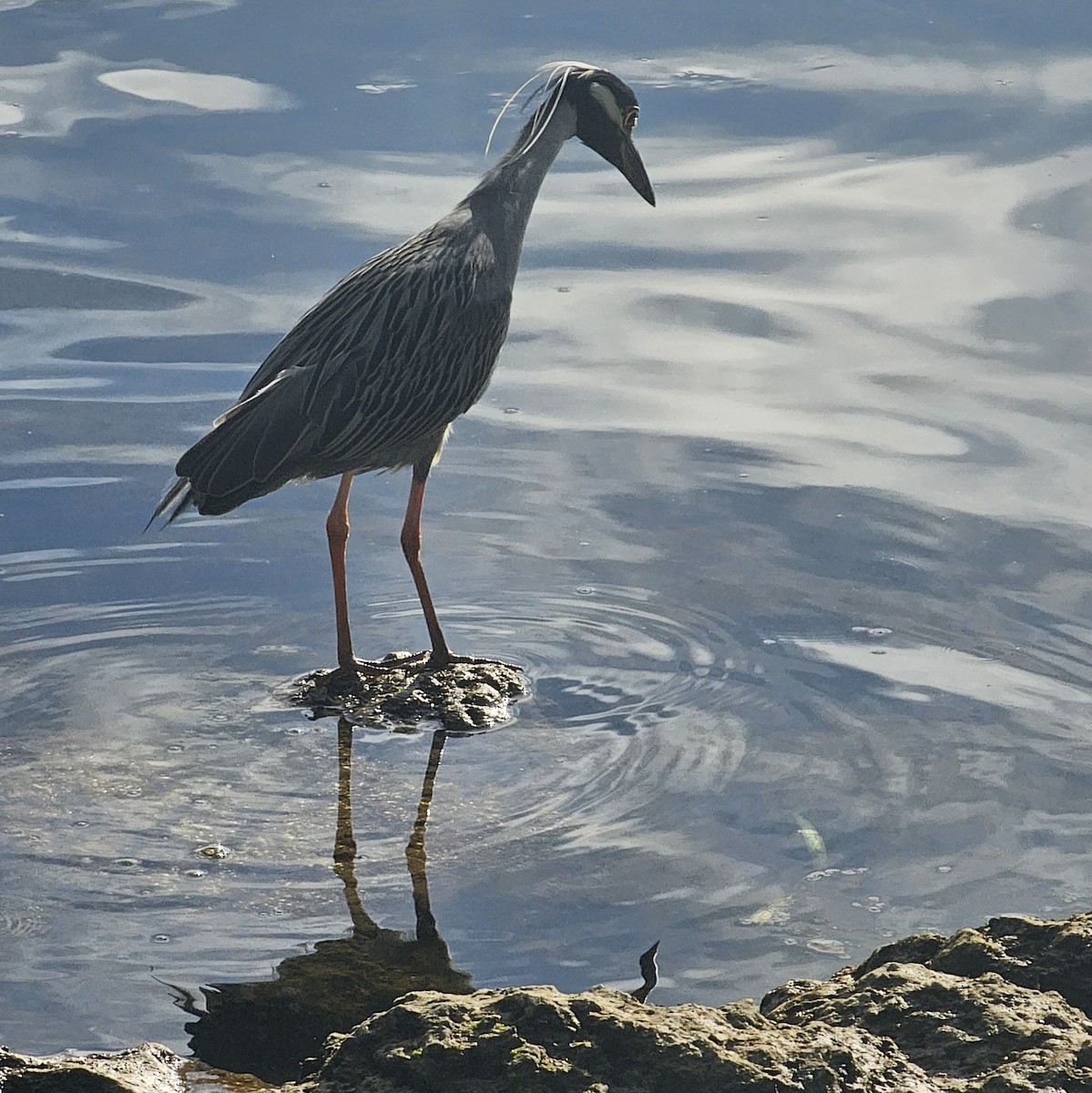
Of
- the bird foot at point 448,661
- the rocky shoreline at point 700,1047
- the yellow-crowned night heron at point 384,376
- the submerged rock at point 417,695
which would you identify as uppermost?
the yellow-crowned night heron at point 384,376

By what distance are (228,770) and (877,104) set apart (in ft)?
24.0

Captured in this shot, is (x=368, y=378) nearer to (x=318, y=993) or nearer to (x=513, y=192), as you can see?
(x=513, y=192)

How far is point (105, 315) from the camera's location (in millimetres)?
8883

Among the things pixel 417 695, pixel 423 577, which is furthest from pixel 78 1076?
pixel 423 577

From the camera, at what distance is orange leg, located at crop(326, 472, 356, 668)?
5.89 m

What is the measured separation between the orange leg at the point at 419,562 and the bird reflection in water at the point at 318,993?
4.39ft

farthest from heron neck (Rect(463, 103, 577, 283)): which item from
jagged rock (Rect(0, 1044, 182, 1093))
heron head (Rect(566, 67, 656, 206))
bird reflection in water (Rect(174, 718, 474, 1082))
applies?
jagged rock (Rect(0, 1044, 182, 1093))

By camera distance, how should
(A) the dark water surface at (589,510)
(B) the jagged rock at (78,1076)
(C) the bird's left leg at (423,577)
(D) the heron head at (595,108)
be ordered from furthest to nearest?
(D) the heron head at (595,108), (C) the bird's left leg at (423,577), (A) the dark water surface at (589,510), (B) the jagged rock at (78,1076)

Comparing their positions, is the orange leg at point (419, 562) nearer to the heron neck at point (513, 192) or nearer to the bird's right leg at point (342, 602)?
the bird's right leg at point (342, 602)

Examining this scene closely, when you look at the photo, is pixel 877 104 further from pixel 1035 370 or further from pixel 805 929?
pixel 805 929

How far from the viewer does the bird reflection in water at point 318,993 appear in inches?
151

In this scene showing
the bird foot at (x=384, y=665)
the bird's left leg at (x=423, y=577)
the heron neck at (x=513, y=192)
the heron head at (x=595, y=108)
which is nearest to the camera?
the bird foot at (x=384, y=665)

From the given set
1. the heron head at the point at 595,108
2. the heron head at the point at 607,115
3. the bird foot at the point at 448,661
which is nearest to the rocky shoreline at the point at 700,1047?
the bird foot at the point at 448,661

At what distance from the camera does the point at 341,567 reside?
6059 mm
